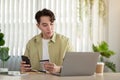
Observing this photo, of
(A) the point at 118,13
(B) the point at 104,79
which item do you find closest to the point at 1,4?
(A) the point at 118,13

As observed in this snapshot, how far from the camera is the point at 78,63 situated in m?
2.41

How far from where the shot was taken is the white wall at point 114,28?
18.2ft

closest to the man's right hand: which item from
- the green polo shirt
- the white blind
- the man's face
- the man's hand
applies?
the man's hand

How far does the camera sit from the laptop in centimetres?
237

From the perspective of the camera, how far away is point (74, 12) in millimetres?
5633

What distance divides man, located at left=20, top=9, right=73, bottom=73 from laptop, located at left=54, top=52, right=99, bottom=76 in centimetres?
64

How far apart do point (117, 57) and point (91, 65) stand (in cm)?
321

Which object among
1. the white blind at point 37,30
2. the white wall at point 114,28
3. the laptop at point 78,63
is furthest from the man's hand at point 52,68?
the white wall at point 114,28

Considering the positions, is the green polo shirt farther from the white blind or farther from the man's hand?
the white blind

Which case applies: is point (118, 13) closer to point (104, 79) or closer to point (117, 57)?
point (117, 57)

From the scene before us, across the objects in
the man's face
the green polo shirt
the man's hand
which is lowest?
the man's hand

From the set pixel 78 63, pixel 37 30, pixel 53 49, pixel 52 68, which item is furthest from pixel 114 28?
pixel 78 63

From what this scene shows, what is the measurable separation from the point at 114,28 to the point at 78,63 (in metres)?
3.31

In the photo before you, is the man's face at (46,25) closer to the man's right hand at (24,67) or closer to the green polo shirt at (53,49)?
the green polo shirt at (53,49)
